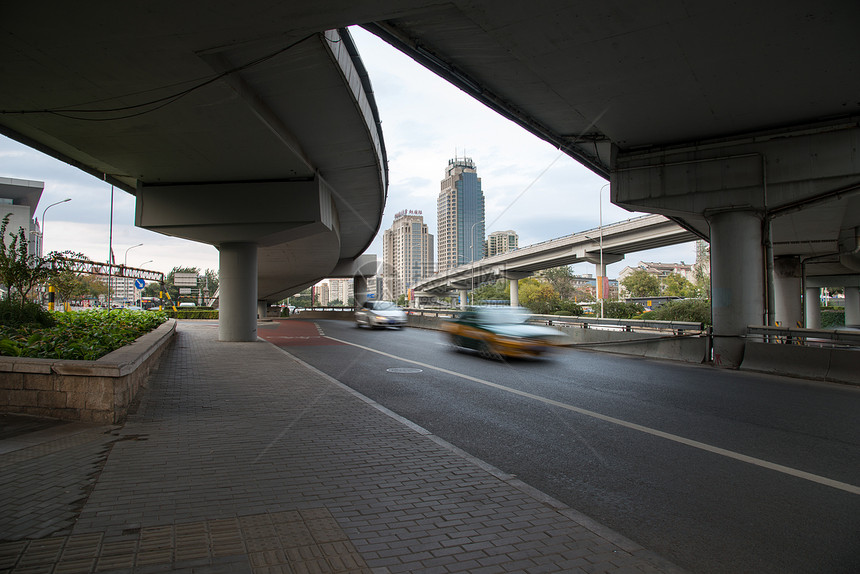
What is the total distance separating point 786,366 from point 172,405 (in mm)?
12866

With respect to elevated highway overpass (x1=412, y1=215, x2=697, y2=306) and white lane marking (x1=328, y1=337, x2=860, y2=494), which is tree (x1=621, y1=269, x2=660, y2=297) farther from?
white lane marking (x1=328, y1=337, x2=860, y2=494)

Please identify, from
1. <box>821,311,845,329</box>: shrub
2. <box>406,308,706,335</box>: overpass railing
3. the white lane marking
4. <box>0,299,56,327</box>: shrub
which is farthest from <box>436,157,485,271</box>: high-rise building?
the white lane marking

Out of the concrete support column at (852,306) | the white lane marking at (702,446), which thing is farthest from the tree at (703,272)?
the white lane marking at (702,446)

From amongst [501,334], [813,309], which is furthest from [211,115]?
[813,309]

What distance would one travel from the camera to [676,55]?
8711mm

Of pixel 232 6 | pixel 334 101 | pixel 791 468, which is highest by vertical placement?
pixel 334 101

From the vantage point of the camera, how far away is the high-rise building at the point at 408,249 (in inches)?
3693

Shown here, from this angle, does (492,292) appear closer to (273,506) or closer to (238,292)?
(238,292)

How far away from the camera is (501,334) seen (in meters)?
13.7

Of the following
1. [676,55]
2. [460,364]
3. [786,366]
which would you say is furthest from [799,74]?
[460,364]

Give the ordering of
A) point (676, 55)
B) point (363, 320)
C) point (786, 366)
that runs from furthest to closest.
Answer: point (363, 320)
point (786, 366)
point (676, 55)

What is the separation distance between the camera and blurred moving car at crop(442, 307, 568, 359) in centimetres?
1339

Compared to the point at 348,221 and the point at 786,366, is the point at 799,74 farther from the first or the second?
the point at 348,221

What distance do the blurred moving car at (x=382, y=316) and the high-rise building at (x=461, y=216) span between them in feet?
131
